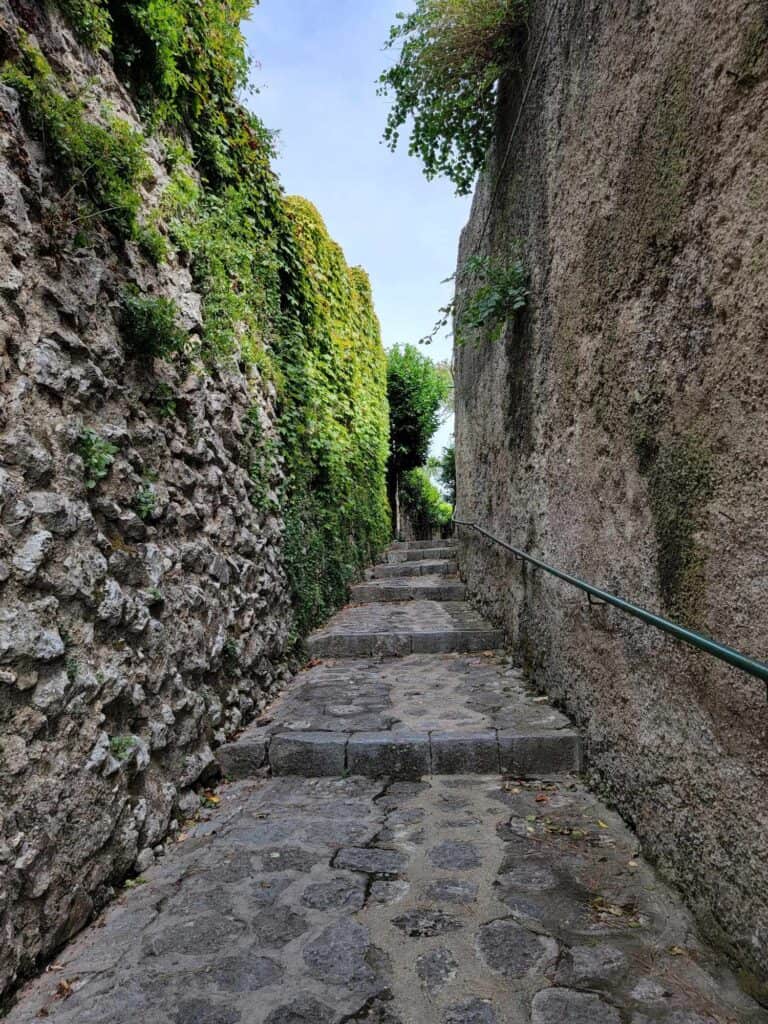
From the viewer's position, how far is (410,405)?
41.2ft

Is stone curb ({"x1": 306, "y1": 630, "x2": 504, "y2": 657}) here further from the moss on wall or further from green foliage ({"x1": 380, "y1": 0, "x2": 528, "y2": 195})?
green foliage ({"x1": 380, "y1": 0, "x2": 528, "y2": 195})

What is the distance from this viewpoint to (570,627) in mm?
2799

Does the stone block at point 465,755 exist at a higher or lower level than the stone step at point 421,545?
lower

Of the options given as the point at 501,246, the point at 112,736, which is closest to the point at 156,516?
the point at 112,736

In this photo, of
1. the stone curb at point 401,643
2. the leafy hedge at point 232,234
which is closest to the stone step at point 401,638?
the stone curb at point 401,643

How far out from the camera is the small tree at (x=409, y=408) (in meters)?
12.6

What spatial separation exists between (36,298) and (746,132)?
2111 millimetres

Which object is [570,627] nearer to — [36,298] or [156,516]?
[156,516]

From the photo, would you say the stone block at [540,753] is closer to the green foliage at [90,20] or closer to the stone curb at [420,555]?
the green foliage at [90,20]

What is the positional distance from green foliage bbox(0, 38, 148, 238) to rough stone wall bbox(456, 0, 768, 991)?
6.38 feet

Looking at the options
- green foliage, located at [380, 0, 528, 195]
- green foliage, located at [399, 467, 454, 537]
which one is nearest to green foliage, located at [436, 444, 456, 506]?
green foliage, located at [399, 467, 454, 537]

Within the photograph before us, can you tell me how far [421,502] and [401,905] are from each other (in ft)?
41.3

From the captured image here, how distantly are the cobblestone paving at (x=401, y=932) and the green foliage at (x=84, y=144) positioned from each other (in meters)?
2.47

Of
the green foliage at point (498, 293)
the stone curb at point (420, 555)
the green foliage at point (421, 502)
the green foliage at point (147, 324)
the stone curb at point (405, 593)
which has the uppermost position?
the green foliage at point (498, 293)
